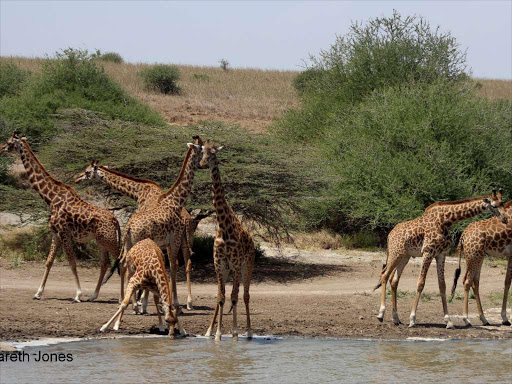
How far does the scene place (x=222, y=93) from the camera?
54.3 m

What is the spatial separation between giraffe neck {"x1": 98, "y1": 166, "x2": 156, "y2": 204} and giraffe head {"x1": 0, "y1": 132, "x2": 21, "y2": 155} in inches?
64.4

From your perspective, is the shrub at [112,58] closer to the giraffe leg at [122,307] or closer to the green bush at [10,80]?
the green bush at [10,80]

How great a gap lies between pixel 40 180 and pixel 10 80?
948 inches

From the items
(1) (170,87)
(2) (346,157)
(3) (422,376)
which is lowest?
(3) (422,376)

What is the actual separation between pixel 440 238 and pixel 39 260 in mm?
9438

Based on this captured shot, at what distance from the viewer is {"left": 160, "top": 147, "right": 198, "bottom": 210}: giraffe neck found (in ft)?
44.8

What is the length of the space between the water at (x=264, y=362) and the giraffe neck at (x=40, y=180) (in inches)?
160

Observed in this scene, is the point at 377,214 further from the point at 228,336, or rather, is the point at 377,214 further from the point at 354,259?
the point at 228,336

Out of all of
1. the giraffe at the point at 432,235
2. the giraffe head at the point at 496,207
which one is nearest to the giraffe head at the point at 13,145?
the giraffe at the point at 432,235

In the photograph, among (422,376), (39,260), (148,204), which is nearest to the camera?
(422,376)

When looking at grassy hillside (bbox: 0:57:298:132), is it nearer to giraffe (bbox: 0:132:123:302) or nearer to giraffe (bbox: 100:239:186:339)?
giraffe (bbox: 0:132:123:302)

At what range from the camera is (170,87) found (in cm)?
5247

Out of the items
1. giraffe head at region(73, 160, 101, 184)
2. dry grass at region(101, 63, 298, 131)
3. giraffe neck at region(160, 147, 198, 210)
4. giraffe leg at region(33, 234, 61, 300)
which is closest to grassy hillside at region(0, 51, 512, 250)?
giraffe head at region(73, 160, 101, 184)

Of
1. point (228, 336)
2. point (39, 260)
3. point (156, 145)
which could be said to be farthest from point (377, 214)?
point (228, 336)
